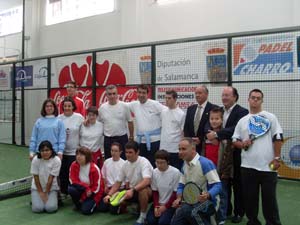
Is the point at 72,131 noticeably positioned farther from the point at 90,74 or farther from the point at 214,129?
the point at 90,74

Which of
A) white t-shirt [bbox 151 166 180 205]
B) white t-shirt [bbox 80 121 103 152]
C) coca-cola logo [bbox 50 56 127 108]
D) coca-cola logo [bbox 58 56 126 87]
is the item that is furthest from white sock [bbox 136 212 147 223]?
coca-cola logo [bbox 58 56 126 87]

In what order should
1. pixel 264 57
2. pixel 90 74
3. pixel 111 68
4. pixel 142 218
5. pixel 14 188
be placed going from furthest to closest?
pixel 90 74 < pixel 111 68 < pixel 264 57 < pixel 14 188 < pixel 142 218

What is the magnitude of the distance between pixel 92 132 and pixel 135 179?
111cm

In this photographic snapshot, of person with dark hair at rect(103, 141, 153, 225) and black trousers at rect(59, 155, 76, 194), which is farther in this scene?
black trousers at rect(59, 155, 76, 194)

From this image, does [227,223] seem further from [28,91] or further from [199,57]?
[28,91]

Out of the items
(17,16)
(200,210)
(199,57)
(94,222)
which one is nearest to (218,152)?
(200,210)

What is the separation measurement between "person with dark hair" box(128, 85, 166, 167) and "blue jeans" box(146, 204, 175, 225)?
109 centimetres

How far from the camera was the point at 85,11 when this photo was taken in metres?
11.6

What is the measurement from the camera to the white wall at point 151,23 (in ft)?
25.7

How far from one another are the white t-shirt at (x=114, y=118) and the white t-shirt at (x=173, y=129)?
0.76m

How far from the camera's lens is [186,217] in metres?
3.77

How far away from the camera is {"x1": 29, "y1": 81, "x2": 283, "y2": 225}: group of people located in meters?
3.80

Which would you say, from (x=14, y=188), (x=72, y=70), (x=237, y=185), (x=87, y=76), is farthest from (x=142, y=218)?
(x=72, y=70)

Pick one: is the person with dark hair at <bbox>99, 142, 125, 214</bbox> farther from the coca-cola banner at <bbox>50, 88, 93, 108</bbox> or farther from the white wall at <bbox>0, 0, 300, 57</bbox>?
the white wall at <bbox>0, 0, 300, 57</bbox>
